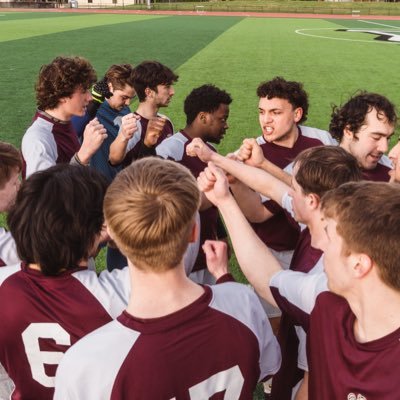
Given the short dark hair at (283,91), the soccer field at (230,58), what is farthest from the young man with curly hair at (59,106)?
the soccer field at (230,58)

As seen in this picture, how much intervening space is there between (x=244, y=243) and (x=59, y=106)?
2.67 meters

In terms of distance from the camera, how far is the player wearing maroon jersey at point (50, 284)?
202cm

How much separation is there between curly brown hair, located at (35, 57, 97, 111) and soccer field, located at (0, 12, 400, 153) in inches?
189

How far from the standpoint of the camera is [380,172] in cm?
400

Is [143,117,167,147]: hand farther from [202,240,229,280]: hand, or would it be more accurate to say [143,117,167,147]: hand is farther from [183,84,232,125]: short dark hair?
[202,240,229,280]: hand

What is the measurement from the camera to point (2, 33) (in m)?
27.5

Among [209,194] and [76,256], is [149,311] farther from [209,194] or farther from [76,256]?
[209,194]

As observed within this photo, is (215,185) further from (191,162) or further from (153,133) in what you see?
(153,133)

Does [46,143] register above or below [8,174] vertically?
below

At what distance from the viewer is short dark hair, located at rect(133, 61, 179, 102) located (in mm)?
5133

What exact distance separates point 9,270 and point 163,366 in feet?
3.04

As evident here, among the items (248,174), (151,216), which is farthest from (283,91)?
(151,216)

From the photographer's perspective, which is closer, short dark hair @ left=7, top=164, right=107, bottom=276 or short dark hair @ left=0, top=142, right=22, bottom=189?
short dark hair @ left=7, top=164, right=107, bottom=276

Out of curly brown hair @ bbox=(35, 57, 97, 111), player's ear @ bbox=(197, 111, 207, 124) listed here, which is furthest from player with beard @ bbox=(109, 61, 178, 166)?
curly brown hair @ bbox=(35, 57, 97, 111)
